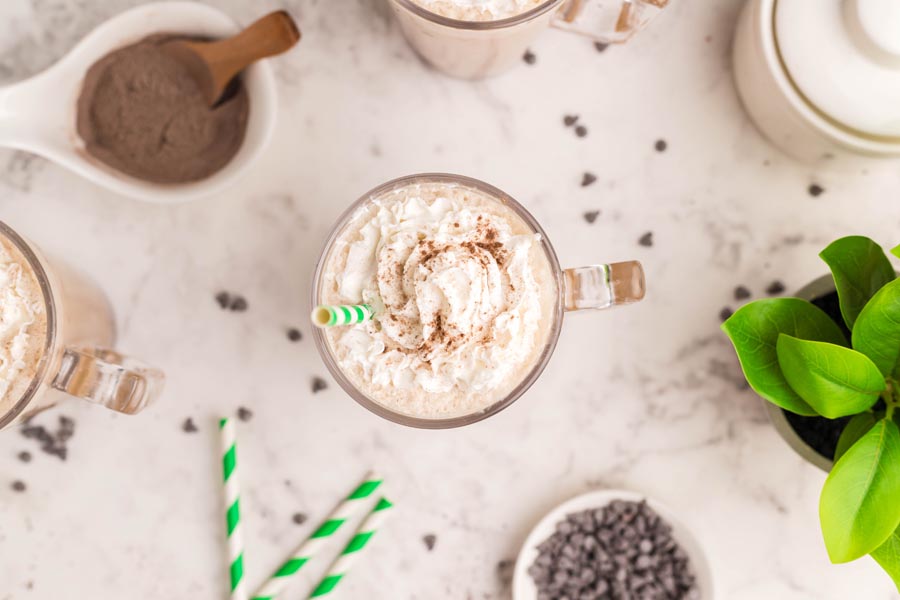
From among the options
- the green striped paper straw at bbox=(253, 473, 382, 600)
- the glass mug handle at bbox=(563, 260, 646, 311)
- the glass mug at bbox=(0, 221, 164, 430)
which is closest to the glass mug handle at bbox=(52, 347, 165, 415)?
the glass mug at bbox=(0, 221, 164, 430)

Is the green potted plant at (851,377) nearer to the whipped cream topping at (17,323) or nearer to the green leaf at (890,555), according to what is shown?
the green leaf at (890,555)

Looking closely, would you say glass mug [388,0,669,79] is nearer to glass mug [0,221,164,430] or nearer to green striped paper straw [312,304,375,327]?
green striped paper straw [312,304,375,327]

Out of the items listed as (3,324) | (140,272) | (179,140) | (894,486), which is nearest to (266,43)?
(179,140)

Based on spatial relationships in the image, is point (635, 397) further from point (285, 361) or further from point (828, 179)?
point (285, 361)

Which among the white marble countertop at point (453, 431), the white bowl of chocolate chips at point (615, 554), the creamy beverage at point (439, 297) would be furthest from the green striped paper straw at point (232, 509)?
the white bowl of chocolate chips at point (615, 554)

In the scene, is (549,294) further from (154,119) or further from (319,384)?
(154,119)

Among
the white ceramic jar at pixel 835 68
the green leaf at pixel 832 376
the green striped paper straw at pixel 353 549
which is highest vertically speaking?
the white ceramic jar at pixel 835 68
